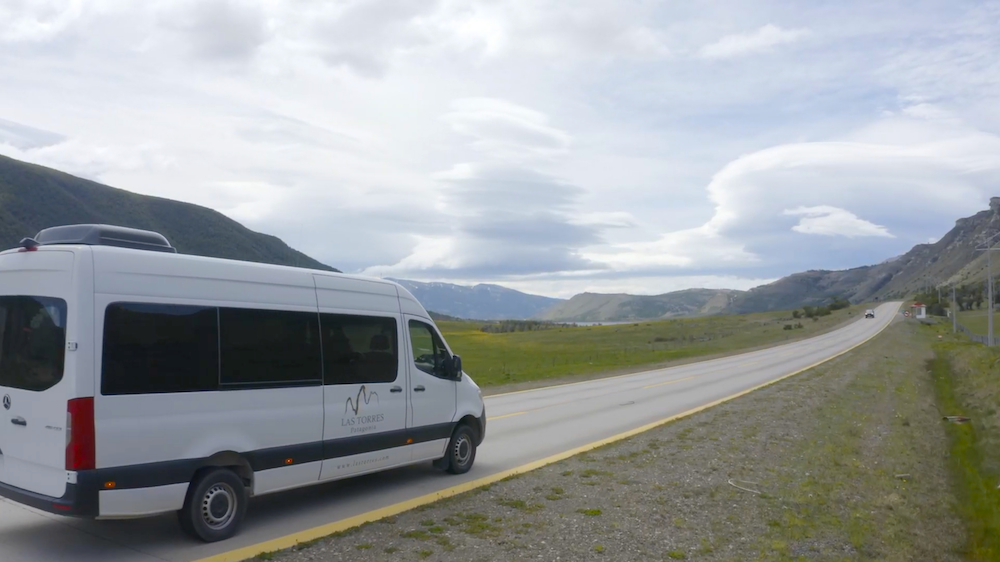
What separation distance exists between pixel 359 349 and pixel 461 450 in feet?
8.27

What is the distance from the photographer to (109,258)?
658 cm

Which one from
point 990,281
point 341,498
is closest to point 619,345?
point 990,281

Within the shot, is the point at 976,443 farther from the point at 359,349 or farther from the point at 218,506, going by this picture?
the point at 218,506

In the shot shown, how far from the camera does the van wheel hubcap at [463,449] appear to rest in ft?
34.2

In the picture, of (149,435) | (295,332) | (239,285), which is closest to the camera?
(149,435)

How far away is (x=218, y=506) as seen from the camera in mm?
7164

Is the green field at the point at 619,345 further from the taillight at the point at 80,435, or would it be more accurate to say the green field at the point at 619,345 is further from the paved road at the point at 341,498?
Answer: the taillight at the point at 80,435

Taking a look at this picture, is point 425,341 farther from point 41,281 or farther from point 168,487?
point 41,281

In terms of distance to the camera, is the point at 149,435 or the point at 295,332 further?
the point at 295,332

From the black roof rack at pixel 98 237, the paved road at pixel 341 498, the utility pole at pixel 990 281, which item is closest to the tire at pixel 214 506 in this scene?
the paved road at pixel 341 498

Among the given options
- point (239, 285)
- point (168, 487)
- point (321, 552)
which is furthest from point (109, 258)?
point (321, 552)

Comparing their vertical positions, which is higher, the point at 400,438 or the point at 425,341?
the point at 425,341

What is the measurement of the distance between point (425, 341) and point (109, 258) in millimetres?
4350

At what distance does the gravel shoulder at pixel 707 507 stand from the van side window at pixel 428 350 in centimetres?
174
